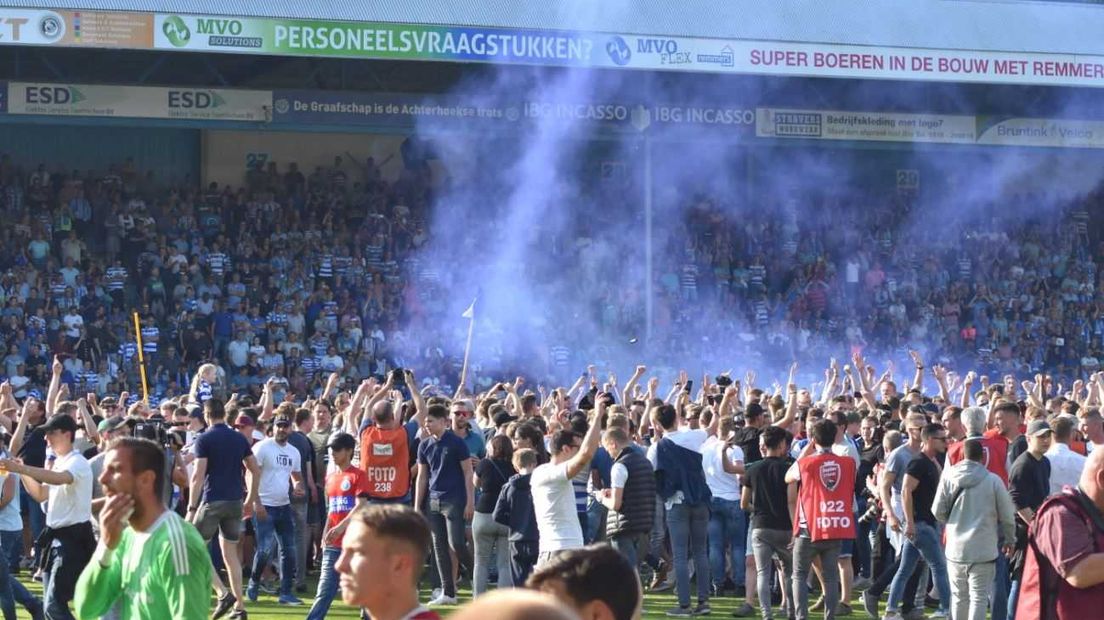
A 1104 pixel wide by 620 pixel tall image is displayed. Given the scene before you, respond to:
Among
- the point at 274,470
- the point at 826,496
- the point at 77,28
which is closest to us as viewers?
the point at 826,496

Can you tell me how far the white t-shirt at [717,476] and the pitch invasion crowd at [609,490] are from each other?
0.06 ft

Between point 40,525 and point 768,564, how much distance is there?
629 centimetres

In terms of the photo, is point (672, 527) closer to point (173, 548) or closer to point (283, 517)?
point (283, 517)

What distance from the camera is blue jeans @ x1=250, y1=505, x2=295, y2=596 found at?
12.7m

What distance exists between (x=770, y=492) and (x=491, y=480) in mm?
1931

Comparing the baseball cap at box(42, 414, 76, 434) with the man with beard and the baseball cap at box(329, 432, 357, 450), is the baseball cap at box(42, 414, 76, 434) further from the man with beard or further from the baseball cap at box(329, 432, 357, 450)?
the man with beard

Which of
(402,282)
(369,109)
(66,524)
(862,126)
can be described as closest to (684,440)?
(66,524)

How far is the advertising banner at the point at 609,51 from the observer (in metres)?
Answer: 24.7

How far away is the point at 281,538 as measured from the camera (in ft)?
42.2

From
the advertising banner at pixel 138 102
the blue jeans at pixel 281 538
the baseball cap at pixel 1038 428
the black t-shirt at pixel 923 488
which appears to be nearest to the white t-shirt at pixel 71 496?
the blue jeans at pixel 281 538

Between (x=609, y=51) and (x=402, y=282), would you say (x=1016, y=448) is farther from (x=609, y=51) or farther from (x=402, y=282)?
(x=402, y=282)

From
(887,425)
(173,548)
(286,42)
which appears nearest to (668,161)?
(286,42)

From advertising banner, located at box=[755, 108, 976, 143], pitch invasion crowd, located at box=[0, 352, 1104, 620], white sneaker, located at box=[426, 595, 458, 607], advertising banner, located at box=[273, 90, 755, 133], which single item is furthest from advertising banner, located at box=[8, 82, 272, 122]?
white sneaker, located at box=[426, 595, 458, 607]

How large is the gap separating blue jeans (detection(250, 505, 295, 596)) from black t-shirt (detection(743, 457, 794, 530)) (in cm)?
351
